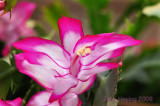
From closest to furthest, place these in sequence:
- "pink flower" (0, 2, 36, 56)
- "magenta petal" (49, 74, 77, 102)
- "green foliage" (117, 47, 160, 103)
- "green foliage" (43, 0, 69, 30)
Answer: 1. "magenta petal" (49, 74, 77, 102)
2. "pink flower" (0, 2, 36, 56)
3. "green foliage" (117, 47, 160, 103)
4. "green foliage" (43, 0, 69, 30)

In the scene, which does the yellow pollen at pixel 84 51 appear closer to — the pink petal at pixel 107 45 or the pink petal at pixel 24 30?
the pink petal at pixel 107 45

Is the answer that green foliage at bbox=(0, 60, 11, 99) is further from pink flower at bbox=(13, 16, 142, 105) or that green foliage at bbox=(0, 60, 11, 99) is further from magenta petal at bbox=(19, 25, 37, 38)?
magenta petal at bbox=(19, 25, 37, 38)

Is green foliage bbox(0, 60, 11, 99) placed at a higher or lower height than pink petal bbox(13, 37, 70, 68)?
lower

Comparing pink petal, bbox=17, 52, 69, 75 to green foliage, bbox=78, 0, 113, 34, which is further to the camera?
green foliage, bbox=78, 0, 113, 34

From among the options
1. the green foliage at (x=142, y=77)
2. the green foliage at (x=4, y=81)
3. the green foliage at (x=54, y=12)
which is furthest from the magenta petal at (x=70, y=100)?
the green foliage at (x=54, y=12)

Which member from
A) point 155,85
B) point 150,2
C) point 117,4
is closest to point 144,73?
point 155,85

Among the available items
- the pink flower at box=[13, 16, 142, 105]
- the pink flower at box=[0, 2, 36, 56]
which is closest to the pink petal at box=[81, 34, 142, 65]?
the pink flower at box=[13, 16, 142, 105]

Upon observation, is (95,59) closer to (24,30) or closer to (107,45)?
(107,45)
